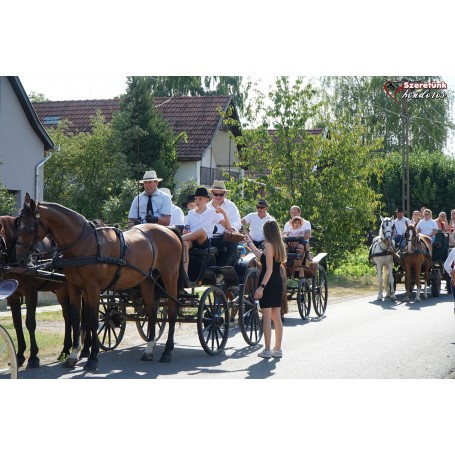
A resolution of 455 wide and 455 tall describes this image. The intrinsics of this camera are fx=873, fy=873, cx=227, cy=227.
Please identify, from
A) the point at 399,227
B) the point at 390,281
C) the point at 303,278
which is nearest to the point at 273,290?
the point at 303,278

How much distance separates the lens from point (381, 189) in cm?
4172

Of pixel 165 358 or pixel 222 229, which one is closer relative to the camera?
pixel 165 358

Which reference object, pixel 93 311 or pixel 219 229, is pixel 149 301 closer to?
pixel 93 311

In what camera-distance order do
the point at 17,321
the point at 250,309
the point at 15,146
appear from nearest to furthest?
the point at 17,321 → the point at 250,309 → the point at 15,146

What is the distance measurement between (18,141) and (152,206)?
1456 centimetres

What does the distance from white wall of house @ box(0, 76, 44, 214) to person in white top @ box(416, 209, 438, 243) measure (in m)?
10.9

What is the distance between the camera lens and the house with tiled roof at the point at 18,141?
24.2m

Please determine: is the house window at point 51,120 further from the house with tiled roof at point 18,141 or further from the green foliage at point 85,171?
the house with tiled roof at point 18,141

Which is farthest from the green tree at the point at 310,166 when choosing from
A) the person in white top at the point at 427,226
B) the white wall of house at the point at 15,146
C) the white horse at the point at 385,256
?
the white wall of house at the point at 15,146

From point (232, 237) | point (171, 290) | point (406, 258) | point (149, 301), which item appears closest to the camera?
point (149, 301)

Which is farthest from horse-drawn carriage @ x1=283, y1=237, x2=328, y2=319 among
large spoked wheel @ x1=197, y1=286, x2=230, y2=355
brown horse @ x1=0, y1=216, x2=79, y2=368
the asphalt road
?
brown horse @ x1=0, y1=216, x2=79, y2=368

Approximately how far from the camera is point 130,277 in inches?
398

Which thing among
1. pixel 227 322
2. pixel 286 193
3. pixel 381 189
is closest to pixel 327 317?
pixel 227 322

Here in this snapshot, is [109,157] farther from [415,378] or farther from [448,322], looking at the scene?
[415,378]
